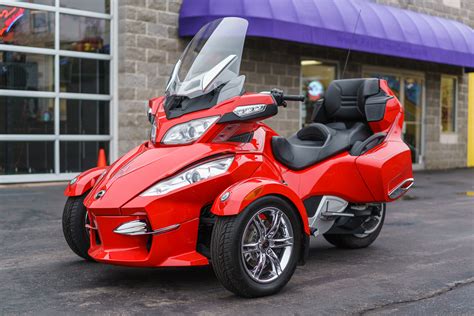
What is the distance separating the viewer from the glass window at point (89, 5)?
11677 mm

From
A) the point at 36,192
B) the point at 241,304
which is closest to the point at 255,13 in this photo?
the point at 36,192

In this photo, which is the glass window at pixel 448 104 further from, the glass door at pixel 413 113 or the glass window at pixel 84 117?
the glass window at pixel 84 117

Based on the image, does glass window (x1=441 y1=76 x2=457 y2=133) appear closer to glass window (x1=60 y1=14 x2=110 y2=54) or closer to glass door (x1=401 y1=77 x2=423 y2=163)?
glass door (x1=401 y1=77 x2=423 y2=163)

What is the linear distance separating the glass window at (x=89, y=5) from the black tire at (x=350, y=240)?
25.4 ft

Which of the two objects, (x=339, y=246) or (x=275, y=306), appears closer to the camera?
(x=275, y=306)

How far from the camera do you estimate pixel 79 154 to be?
11930 millimetres

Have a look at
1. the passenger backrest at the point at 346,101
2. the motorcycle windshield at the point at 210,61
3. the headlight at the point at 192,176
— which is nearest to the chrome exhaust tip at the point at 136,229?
the headlight at the point at 192,176

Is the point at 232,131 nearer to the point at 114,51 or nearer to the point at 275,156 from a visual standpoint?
the point at 275,156

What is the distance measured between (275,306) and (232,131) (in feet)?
4.19

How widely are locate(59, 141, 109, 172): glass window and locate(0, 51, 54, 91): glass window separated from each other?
1.14 meters

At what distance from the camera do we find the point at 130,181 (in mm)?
4203

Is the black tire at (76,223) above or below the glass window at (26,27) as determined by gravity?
below

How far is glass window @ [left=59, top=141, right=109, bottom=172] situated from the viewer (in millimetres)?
11727

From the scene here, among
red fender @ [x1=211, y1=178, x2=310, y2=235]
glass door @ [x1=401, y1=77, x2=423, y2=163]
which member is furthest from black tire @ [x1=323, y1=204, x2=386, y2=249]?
glass door @ [x1=401, y1=77, x2=423, y2=163]
